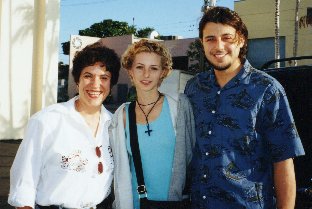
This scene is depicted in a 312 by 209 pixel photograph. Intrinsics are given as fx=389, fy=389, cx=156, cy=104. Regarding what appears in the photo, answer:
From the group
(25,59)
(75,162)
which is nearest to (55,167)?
(75,162)

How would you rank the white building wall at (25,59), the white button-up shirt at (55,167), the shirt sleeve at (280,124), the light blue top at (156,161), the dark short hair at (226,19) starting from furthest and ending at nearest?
1. the white building wall at (25,59)
2. the light blue top at (156,161)
3. the dark short hair at (226,19)
4. the white button-up shirt at (55,167)
5. the shirt sleeve at (280,124)

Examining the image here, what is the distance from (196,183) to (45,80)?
11.2m

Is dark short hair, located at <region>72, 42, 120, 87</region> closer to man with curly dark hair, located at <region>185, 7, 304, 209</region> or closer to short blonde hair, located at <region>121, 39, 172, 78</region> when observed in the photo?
short blonde hair, located at <region>121, 39, 172, 78</region>

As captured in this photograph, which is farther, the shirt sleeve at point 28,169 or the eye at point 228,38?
the eye at point 228,38

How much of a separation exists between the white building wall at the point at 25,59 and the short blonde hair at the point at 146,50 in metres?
10.0

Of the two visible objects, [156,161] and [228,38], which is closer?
[228,38]

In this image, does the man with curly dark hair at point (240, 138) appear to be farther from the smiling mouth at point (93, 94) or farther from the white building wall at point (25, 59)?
the white building wall at point (25, 59)

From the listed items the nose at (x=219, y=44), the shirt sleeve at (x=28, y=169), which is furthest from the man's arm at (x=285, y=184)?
the shirt sleeve at (x=28, y=169)

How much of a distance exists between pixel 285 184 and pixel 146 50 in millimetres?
1478

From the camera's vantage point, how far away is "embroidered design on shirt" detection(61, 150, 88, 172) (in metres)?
2.65

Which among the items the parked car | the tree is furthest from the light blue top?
the tree

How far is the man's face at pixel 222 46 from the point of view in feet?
8.81

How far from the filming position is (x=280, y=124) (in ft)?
8.17

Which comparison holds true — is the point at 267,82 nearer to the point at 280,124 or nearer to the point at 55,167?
the point at 280,124
